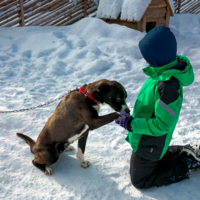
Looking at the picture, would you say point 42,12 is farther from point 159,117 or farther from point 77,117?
point 159,117

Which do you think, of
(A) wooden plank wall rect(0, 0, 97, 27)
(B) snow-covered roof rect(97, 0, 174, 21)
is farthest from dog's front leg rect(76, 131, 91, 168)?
(A) wooden plank wall rect(0, 0, 97, 27)

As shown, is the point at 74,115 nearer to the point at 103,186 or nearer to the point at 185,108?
the point at 103,186

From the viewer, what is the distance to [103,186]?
255 cm

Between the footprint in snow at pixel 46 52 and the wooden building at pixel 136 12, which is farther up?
the wooden building at pixel 136 12

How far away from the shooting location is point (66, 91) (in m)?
4.99

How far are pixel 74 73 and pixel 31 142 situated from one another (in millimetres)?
3091

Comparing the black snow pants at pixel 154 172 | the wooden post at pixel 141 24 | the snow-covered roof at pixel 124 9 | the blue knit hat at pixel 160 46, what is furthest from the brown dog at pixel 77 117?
the wooden post at pixel 141 24

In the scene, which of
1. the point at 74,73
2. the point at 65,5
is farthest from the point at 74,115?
the point at 65,5

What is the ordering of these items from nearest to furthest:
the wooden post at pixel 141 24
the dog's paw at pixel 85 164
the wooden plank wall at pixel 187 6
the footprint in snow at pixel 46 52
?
the dog's paw at pixel 85 164, the footprint in snow at pixel 46 52, the wooden post at pixel 141 24, the wooden plank wall at pixel 187 6

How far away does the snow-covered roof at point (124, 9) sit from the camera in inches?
281

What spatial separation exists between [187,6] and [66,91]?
10.8 metres

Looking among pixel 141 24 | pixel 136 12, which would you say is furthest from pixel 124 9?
pixel 141 24

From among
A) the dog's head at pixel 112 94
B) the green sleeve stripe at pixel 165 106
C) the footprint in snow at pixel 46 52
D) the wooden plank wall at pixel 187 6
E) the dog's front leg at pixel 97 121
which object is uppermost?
the green sleeve stripe at pixel 165 106

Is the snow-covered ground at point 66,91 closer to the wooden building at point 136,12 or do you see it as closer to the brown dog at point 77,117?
the brown dog at point 77,117
